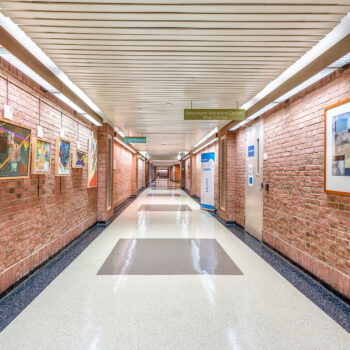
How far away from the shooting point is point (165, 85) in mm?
3834

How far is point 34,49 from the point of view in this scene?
8.90 feet

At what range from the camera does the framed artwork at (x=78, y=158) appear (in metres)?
4.46

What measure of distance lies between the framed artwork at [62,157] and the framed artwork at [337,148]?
→ 154 inches

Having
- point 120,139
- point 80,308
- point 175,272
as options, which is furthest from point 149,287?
point 120,139

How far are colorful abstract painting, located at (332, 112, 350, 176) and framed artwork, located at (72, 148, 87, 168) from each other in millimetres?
4198

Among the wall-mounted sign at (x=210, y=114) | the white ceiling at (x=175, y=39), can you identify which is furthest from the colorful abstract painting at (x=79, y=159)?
the wall-mounted sign at (x=210, y=114)

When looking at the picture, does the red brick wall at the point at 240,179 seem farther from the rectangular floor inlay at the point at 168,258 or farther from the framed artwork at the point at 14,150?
the framed artwork at the point at 14,150

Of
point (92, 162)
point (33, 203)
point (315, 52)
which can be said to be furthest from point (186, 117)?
point (33, 203)

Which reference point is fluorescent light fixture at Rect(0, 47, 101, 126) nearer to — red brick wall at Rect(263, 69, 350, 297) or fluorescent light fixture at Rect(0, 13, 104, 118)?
fluorescent light fixture at Rect(0, 13, 104, 118)

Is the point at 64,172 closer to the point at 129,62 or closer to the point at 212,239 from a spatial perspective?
the point at 129,62

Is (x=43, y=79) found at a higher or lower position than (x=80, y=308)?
higher

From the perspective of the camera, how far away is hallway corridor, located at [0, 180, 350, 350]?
1927 millimetres

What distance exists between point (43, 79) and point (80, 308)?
282 centimetres

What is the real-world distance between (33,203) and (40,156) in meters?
0.66
